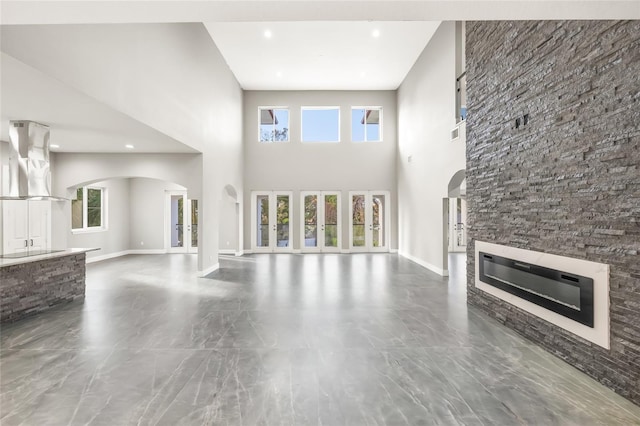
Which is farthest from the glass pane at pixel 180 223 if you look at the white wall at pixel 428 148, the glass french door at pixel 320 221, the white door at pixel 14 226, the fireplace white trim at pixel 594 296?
the fireplace white trim at pixel 594 296

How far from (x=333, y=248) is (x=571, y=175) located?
9343mm

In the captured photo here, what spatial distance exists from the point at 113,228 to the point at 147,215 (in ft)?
3.70

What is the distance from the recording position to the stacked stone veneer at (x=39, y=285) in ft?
14.9

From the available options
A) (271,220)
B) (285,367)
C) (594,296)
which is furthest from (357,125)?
(285,367)

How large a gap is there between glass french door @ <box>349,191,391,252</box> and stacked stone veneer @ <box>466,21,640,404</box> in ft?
23.9

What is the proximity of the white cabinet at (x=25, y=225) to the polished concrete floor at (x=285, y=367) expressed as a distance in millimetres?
2560

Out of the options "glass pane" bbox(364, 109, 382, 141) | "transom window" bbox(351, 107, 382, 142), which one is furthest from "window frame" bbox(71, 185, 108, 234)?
"glass pane" bbox(364, 109, 382, 141)

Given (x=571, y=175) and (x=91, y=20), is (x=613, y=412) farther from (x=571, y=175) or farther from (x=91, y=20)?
(x=91, y=20)

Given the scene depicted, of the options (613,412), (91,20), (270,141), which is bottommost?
(613,412)

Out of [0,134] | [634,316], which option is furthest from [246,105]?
[634,316]

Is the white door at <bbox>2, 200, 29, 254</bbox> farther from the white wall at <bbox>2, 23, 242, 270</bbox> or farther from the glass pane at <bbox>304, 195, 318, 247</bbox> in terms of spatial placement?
the glass pane at <bbox>304, 195, 318, 247</bbox>

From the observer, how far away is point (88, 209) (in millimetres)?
10086

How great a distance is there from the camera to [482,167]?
4.93 m

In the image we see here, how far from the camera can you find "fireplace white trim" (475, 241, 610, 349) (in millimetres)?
2871
